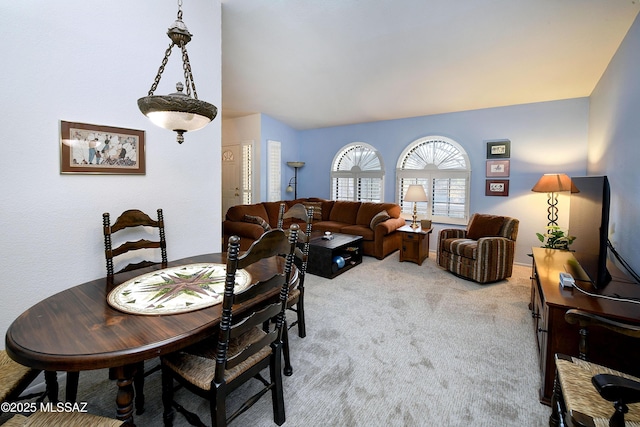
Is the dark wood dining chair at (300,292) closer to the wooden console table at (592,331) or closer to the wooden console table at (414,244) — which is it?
the wooden console table at (592,331)

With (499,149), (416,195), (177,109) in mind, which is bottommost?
(416,195)

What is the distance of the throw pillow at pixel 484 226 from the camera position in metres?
3.96

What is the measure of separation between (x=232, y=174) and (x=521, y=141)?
5473 millimetres

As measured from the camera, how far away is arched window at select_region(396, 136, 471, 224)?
4.87 m

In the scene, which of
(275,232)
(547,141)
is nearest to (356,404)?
(275,232)

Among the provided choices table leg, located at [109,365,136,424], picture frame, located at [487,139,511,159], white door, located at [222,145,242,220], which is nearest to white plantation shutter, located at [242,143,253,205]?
white door, located at [222,145,242,220]

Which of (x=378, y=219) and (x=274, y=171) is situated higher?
(x=274, y=171)

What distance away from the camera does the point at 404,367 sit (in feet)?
6.60

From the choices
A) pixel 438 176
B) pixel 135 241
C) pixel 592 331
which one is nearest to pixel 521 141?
pixel 438 176

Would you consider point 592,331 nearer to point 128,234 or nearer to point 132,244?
point 132,244

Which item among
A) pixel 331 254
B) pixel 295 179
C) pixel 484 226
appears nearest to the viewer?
pixel 331 254

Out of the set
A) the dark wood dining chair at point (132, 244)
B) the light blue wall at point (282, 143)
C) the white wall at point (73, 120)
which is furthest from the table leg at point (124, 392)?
the light blue wall at point (282, 143)

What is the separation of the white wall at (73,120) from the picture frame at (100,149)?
43 millimetres

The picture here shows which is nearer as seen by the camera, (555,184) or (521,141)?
(555,184)
